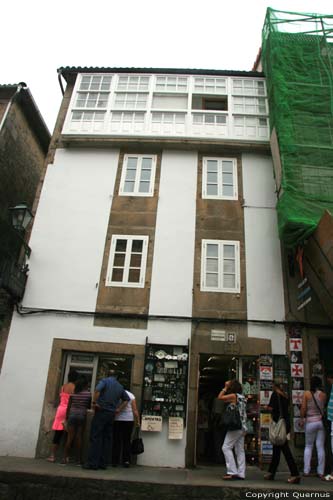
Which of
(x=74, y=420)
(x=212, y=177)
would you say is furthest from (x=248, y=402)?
(x=212, y=177)

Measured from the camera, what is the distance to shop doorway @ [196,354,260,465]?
894 cm

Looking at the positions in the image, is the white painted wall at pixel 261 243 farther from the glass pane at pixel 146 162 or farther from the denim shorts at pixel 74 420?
the denim shorts at pixel 74 420

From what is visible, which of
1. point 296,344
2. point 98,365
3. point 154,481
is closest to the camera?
point 154,481

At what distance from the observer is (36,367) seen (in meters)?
9.18

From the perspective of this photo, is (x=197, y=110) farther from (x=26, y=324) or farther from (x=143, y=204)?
(x=26, y=324)

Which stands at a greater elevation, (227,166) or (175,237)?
(227,166)

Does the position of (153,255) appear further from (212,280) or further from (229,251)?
(229,251)

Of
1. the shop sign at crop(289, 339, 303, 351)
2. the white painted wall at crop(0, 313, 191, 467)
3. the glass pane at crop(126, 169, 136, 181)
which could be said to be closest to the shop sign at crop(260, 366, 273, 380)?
the shop sign at crop(289, 339, 303, 351)

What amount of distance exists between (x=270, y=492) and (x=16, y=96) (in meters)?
13.6

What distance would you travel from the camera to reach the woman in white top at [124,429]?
7.66 m

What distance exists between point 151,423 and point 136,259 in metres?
4.12

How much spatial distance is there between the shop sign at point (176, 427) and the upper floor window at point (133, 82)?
34.3 feet

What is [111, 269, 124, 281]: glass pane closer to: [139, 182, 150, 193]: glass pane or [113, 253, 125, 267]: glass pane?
[113, 253, 125, 267]: glass pane

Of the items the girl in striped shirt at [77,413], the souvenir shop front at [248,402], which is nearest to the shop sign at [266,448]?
the souvenir shop front at [248,402]
